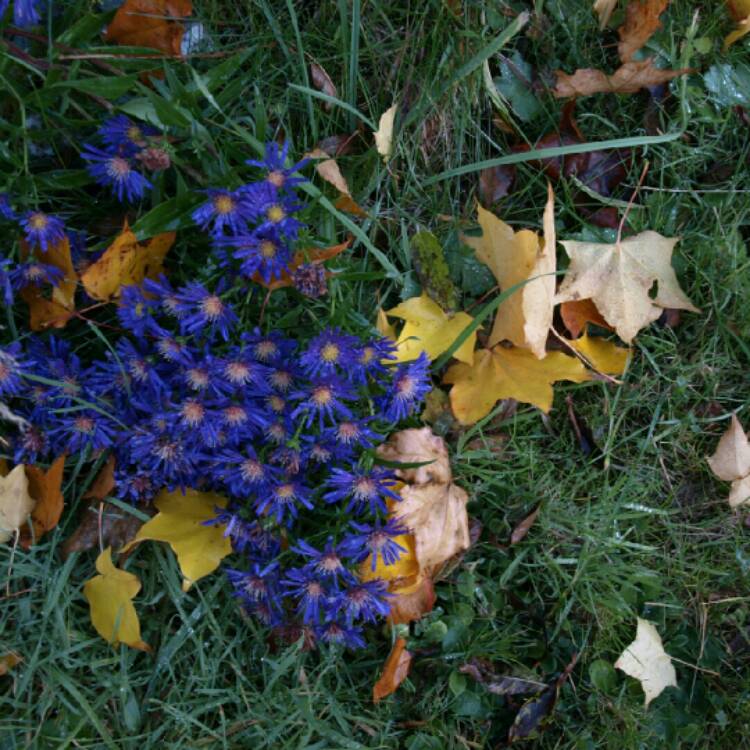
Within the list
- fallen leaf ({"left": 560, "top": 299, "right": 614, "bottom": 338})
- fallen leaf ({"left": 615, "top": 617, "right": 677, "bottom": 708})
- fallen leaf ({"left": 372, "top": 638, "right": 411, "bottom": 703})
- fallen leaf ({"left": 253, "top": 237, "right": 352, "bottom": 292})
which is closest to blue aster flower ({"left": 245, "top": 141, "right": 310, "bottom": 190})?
fallen leaf ({"left": 253, "top": 237, "right": 352, "bottom": 292})

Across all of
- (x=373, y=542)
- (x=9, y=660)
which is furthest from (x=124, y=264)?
(x=9, y=660)

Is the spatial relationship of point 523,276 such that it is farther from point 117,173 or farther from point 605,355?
point 117,173

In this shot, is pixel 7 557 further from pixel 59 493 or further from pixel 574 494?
pixel 574 494

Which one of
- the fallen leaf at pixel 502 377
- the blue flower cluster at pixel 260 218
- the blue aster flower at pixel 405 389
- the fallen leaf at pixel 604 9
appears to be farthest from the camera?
the fallen leaf at pixel 604 9

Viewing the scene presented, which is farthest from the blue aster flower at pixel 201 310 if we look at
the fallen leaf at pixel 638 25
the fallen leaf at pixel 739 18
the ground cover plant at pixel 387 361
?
the fallen leaf at pixel 739 18

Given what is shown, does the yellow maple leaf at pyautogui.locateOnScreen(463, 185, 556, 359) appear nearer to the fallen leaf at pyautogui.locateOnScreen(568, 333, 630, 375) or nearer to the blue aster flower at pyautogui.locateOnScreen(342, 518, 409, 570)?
the fallen leaf at pyautogui.locateOnScreen(568, 333, 630, 375)

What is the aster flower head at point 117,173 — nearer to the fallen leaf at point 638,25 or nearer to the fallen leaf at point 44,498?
the fallen leaf at point 44,498
